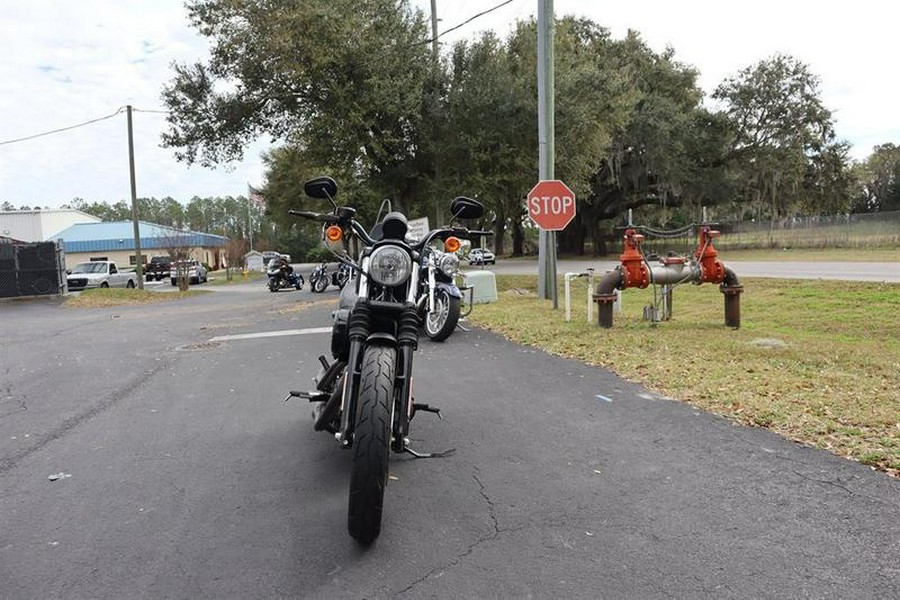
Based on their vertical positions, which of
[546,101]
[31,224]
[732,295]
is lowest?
[732,295]

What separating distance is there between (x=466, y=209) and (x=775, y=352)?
5.10 m

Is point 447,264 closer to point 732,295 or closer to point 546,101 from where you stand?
point 732,295

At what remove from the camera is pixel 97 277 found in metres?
31.6

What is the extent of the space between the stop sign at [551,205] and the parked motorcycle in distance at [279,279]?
53.2 feet

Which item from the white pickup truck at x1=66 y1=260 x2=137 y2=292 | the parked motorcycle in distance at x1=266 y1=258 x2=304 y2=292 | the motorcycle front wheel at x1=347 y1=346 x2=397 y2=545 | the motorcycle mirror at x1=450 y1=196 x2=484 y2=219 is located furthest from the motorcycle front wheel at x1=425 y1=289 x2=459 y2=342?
the white pickup truck at x1=66 y1=260 x2=137 y2=292

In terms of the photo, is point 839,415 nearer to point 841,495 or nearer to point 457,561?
point 841,495

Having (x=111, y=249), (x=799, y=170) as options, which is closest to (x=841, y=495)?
(x=799, y=170)

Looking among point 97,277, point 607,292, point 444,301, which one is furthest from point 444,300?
point 97,277

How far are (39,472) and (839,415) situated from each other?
571 cm

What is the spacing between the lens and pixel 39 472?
13.9ft

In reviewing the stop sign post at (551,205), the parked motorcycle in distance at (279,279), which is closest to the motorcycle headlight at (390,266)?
the stop sign post at (551,205)

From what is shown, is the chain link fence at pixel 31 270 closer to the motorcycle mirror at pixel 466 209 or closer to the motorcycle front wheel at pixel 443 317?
the motorcycle front wheel at pixel 443 317

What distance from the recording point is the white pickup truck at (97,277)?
30.8m

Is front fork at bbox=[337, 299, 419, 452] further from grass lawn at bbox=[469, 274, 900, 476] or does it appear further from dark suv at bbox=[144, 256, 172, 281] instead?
dark suv at bbox=[144, 256, 172, 281]
